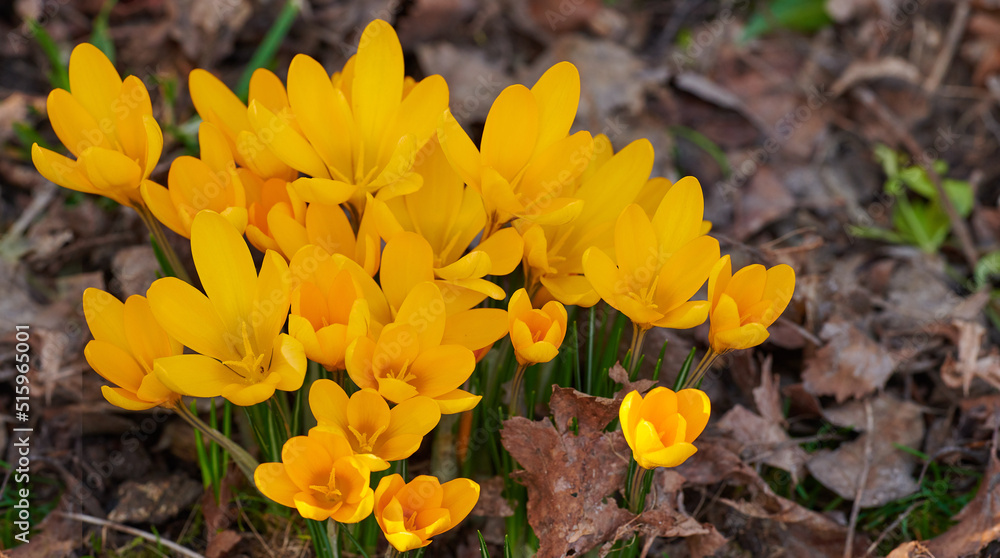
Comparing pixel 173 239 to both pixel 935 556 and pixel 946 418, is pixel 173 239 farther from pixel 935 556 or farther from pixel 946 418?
pixel 946 418

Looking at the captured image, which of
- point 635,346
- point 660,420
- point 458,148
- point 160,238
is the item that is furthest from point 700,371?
point 160,238

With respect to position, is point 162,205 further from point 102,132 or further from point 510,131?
point 510,131

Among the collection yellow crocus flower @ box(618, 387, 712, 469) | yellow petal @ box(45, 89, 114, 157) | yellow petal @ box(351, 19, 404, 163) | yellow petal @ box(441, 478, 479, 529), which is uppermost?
yellow petal @ box(351, 19, 404, 163)

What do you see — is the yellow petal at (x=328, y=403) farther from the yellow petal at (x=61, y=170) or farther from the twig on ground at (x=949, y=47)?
the twig on ground at (x=949, y=47)

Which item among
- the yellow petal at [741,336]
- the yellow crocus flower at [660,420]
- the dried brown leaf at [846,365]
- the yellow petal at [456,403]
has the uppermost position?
the yellow petal at [741,336]

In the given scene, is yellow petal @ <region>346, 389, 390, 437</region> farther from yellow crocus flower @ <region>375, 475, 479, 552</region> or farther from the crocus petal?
the crocus petal

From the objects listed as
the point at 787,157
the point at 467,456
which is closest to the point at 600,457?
the point at 467,456

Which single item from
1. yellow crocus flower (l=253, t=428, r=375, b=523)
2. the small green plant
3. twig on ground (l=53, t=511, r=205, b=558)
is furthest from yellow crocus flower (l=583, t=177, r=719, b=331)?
the small green plant

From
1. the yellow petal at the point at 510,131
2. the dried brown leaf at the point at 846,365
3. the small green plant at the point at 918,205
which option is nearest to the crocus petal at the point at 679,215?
the yellow petal at the point at 510,131
